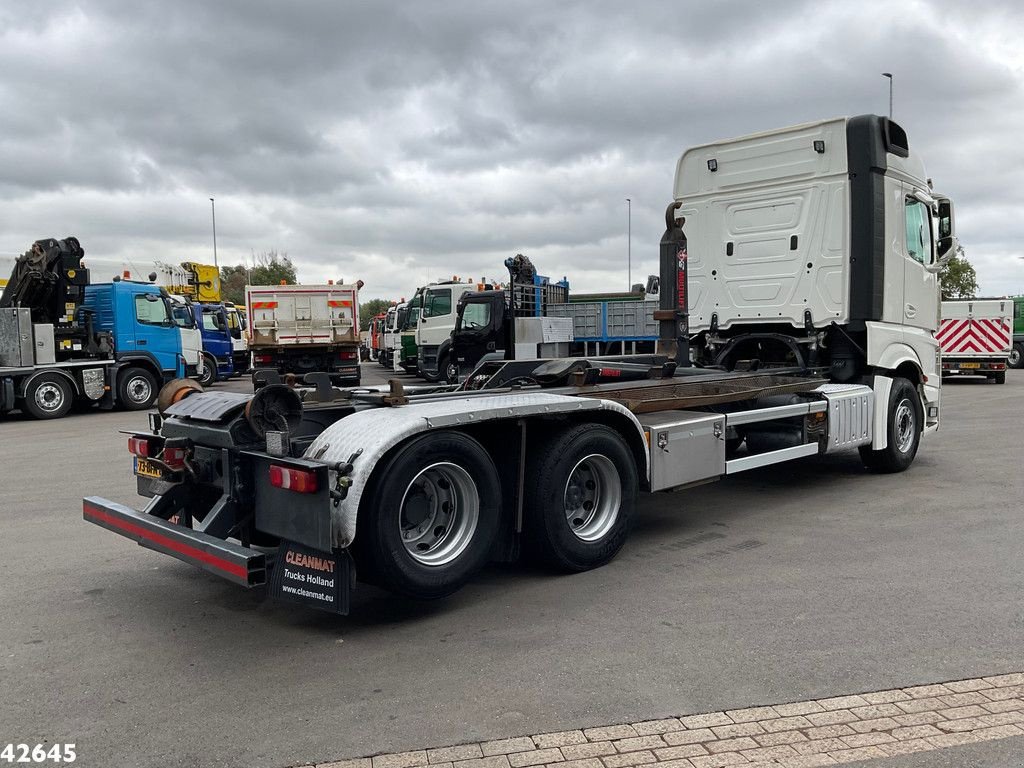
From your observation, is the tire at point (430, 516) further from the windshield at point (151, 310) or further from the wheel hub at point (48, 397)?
the windshield at point (151, 310)

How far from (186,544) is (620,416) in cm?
275

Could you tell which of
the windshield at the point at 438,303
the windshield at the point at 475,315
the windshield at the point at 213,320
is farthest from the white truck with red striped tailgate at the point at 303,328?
the windshield at the point at 213,320

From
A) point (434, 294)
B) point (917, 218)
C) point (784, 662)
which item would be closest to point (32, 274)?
point (434, 294)

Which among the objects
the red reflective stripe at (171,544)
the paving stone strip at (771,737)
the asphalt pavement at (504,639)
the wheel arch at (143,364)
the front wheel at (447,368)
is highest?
the wheel arch at (143,364)

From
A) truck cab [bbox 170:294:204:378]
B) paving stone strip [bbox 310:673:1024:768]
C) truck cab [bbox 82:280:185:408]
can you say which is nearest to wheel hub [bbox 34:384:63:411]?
truck cab [bbox 82:280:185:408]

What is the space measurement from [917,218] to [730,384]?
355 cm

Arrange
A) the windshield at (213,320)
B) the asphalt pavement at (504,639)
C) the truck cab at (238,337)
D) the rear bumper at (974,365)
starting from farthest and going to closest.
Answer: the truck cab at (238,337)
the windshield at (213,320)
the rear bumper at (974,365)
the asphalt pavement at (504,639)

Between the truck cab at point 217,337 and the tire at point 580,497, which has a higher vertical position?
the truck cab at point 217,337

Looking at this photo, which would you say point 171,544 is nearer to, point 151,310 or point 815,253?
point 815,253

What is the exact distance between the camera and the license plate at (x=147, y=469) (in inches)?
189

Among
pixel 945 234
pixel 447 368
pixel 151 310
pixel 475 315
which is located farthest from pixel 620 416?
pixel 447 368

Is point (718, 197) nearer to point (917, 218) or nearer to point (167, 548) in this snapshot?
point (917, 218)

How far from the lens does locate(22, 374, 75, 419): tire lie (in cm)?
1588

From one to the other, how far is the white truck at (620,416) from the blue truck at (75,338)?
39.1ft
